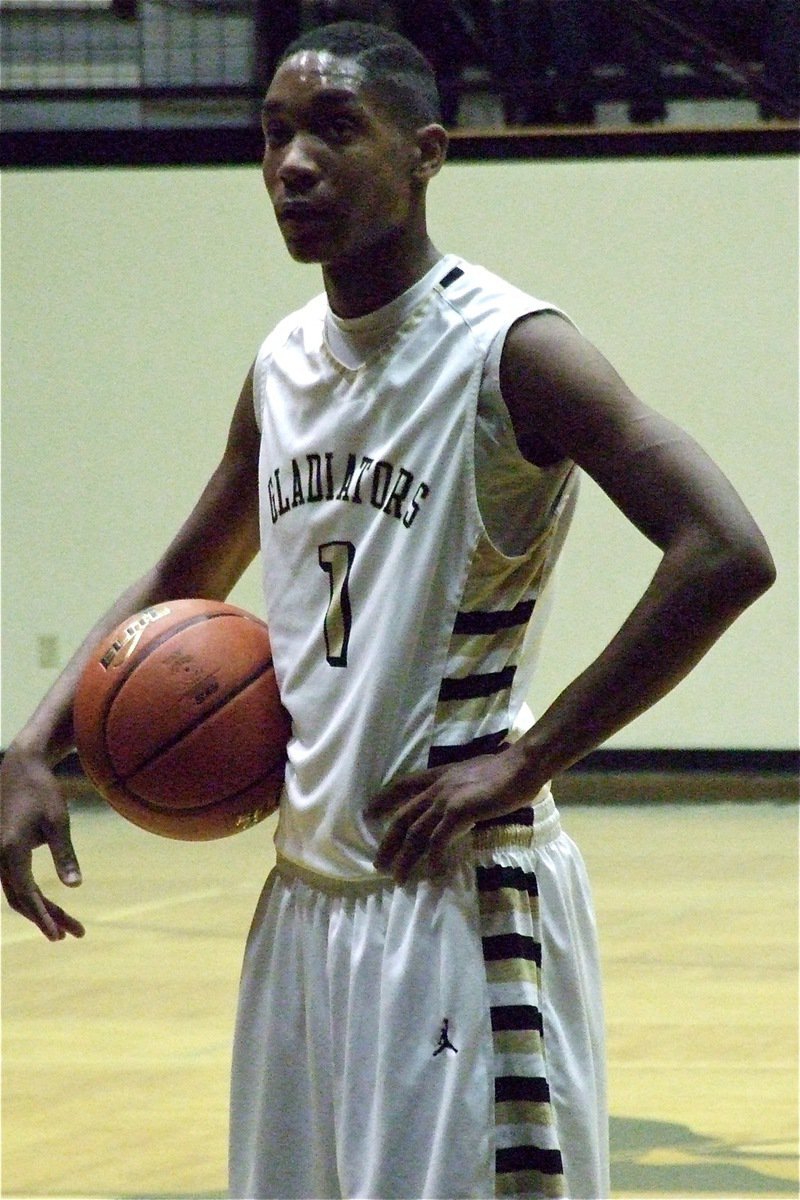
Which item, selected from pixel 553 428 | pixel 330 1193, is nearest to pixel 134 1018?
pixel 330 1193

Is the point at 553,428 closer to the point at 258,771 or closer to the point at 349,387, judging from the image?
the point at 349,387

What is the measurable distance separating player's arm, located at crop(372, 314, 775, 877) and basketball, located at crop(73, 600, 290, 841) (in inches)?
7.7

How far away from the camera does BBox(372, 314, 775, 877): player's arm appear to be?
1.58m

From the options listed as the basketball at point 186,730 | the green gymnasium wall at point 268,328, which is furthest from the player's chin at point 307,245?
the green gymnasium wall at point 268,328

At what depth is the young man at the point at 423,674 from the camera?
5.39ft

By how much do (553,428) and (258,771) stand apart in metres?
0.46

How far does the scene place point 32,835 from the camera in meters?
1.89

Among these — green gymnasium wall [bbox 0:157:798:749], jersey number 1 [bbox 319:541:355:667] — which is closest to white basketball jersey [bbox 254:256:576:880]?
jersey number 1 [bbox 319:541:355:667]

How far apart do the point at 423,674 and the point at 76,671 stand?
468 millimetres

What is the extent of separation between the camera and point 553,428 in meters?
1.66

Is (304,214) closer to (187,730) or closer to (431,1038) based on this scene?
(187,730)

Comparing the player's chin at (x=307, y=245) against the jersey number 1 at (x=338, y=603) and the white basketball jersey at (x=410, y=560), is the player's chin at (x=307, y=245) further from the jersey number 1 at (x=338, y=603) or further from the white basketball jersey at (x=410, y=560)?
the jersey number 1 at (x=338, y=603)

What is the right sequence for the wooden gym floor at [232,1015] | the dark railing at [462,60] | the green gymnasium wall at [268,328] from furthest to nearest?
the dark railing at [462,60] → the green gymnasium wall at [268,328] → the wooden gym floor at [232,1015]

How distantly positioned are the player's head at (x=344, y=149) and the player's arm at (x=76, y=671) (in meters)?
0.28
